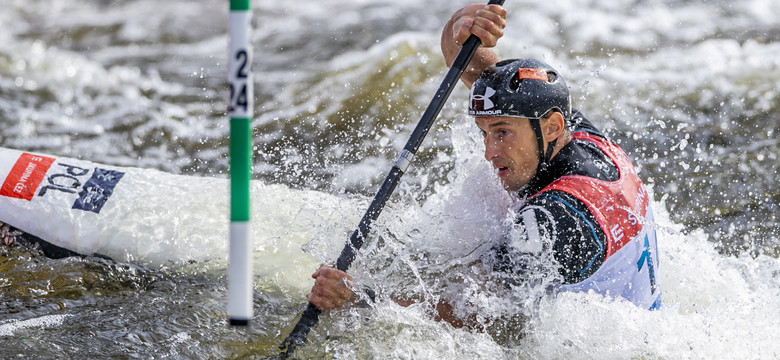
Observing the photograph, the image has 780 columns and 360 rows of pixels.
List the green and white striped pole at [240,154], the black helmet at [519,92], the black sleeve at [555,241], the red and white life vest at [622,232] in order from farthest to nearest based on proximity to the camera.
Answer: the black helmet at [519,92] < the red and white life vest at [622,232] < the black sleeve at [555,241] < the green and white striped pole at [240,154]

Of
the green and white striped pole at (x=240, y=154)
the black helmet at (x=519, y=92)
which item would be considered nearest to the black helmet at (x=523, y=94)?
the black helmet at (x=519, y=92)

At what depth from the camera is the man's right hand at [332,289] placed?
3.29 meters

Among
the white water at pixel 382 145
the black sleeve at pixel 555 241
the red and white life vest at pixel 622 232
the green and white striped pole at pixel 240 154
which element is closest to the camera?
the green and white striped pole at pixel 240 154

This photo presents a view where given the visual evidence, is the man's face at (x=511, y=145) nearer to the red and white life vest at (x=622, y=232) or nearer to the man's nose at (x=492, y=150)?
the man's nose at (x=492, y=150)

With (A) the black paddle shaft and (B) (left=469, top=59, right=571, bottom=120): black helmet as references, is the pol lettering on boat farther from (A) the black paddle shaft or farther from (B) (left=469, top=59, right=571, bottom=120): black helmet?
(B) (left=469, top=59, right=571, bottom=120): black helmet

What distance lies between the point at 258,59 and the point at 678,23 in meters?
5.93

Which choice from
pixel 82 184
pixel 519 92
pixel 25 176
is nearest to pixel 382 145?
pixel 82 184

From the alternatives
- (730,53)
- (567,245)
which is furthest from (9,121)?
(730,53)

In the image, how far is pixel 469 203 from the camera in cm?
403

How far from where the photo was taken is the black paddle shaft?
355 centimetres

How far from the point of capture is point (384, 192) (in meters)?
3.55

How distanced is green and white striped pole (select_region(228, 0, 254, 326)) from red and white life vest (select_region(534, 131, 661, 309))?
5.07 ft

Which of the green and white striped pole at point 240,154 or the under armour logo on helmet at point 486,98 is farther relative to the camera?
the under armour logo on helmet at point 486,98

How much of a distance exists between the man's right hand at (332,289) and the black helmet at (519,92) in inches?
38.6
